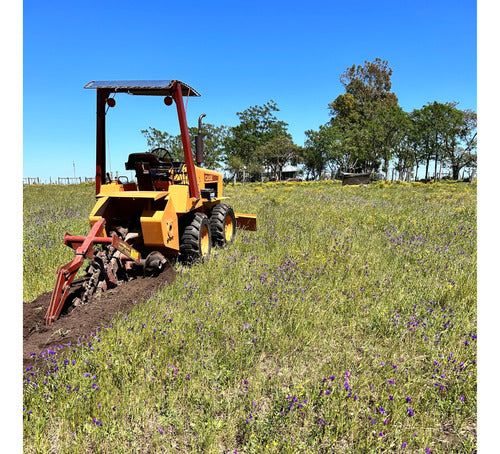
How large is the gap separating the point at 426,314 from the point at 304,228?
→ 4279 millimetres

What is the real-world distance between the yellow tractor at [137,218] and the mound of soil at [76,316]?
171 mm

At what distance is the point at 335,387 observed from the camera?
235 cm

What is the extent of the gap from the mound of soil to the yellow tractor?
0.17m

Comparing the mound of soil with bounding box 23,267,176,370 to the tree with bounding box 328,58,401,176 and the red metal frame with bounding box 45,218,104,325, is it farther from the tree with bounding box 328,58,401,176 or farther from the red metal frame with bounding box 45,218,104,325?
the tree with bounding box 328,58,401,176

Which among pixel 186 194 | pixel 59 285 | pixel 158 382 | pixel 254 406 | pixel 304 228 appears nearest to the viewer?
pixel 254 406

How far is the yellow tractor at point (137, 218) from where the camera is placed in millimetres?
3939

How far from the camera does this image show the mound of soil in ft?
9.34

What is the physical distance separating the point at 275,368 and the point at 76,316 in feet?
7.06

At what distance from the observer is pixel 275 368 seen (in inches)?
107

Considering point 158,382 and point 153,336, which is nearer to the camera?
point 158,382

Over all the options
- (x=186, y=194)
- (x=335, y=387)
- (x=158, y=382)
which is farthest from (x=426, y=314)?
(x=186, y=194)

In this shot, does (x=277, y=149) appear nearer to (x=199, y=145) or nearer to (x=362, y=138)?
(x=362, y=138)

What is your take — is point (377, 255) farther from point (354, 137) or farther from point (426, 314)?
point (354, 137)

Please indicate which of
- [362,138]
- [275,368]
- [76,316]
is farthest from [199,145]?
[362,138]
